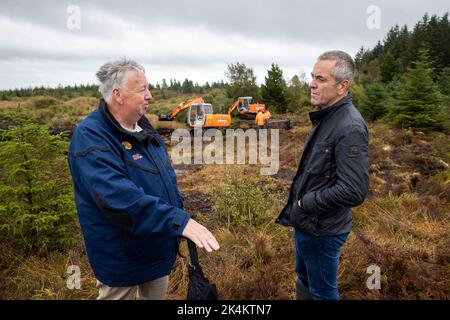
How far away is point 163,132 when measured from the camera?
2084cm

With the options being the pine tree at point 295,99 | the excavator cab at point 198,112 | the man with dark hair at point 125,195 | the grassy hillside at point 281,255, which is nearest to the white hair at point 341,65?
the man with dark hair at point 125,195

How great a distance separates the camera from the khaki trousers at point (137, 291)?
2090 millimetres

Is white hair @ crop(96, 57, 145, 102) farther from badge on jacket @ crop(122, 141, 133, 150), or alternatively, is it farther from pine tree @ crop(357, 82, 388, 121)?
Answer: pine tree @ crop(357, 82, 388, 121)

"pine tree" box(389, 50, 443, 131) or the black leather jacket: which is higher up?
"pine tree" box(389, 50, 443, 131)

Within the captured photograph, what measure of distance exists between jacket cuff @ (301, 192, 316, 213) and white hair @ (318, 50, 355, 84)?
0.84 metres

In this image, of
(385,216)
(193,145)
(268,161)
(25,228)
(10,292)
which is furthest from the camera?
(193,145)

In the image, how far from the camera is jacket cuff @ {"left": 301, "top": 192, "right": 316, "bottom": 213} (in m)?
2.29

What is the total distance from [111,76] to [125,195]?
787 millimetres

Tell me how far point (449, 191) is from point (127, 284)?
6396 millimetres

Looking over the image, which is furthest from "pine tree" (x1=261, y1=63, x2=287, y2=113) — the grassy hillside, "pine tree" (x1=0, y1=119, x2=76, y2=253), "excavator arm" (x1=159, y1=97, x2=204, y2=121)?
"pine tree" (x1=0, y1=119, x2=76, y2=253)

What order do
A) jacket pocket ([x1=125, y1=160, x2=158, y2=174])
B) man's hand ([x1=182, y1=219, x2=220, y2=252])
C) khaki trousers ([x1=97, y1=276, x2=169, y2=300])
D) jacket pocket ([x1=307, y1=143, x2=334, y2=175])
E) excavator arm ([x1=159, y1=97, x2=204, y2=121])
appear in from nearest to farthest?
man's hand ([x1=182, y1=219, x2=220, y2=252]), jacket pocket ([x1=125, y1=160, x2=158, y2=174]), khaki trousers ([x1=97, y1=276, x2=169, y2=300]), jacket pocket ([x1=307, y1=143, x2=334, y2=175]), excavator arm ([x1=159, y1=97, x2=204, y2=121])

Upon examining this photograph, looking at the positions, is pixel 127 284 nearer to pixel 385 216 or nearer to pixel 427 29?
pixel 385 216

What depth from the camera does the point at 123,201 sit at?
1.72m
